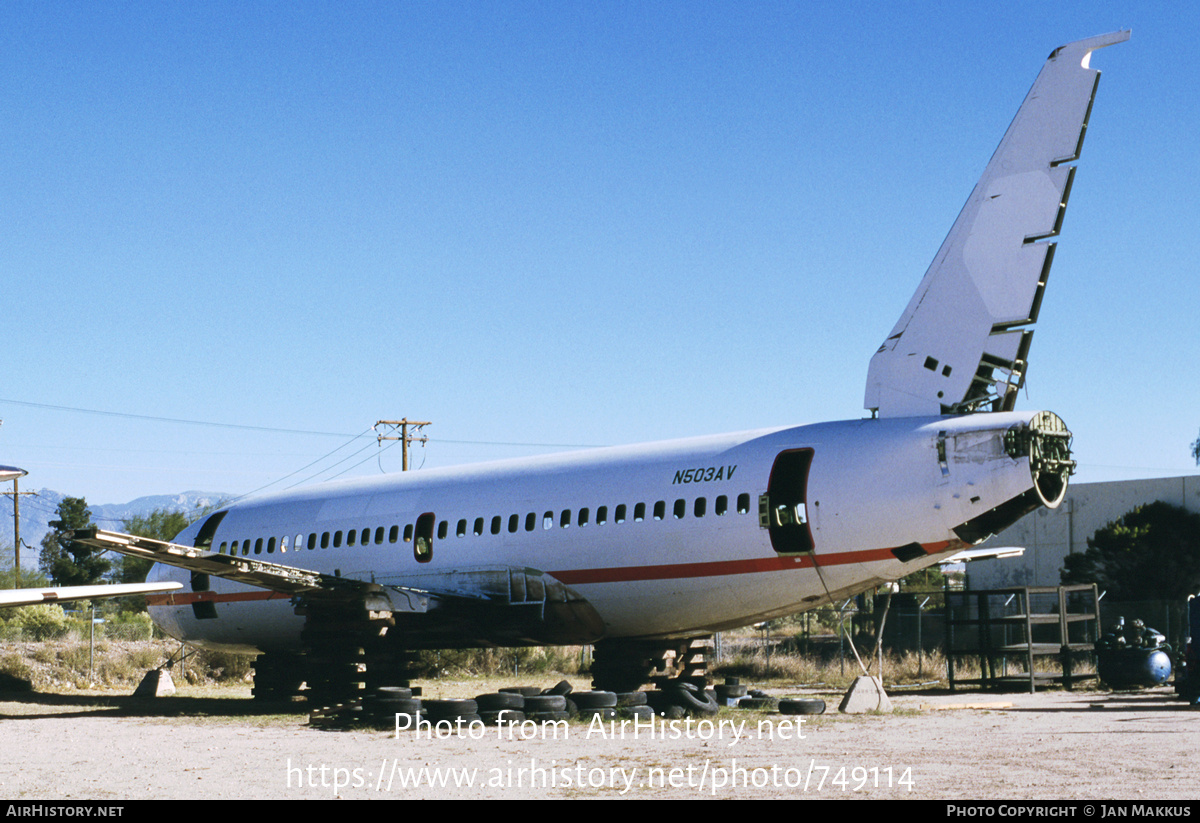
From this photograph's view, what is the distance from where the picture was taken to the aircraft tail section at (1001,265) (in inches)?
683

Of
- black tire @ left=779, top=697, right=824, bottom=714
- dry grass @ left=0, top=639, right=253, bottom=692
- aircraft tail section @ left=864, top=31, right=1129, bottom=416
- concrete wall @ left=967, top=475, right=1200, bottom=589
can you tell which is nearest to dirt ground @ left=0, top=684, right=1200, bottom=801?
black tire @ left=779, top=697, right=824, bottom=714

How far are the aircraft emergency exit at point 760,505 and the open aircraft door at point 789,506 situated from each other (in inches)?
0.9

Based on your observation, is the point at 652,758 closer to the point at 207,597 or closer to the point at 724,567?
the point at 724,567

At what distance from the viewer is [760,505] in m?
18.1

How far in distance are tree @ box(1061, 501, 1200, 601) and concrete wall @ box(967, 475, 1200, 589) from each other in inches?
64.2

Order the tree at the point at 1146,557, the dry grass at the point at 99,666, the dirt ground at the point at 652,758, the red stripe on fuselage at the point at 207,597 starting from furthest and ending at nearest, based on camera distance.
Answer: the tree at the point at 1146,557 < the dry grass at the point at 99,666 < the red stripe on fuselage at the point at 207,597 < the dirt ground at the point at 652,758

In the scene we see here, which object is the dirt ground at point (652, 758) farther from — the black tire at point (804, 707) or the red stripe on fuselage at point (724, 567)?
the red stripe on fuselage at point (724, 567)

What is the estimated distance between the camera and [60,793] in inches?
423

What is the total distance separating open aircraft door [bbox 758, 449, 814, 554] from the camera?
699 inches

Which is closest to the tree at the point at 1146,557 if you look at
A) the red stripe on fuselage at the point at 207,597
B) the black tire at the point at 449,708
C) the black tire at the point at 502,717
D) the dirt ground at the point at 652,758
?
the dirt ground at the point at 652,758

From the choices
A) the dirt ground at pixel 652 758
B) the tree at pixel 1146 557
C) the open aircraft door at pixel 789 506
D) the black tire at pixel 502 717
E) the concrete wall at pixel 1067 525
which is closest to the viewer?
the dirt ground at pixel 652 758

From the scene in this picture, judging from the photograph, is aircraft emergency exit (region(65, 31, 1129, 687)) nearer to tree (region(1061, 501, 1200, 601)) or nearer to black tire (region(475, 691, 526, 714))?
black tire (region(475, 691, 526, 714))

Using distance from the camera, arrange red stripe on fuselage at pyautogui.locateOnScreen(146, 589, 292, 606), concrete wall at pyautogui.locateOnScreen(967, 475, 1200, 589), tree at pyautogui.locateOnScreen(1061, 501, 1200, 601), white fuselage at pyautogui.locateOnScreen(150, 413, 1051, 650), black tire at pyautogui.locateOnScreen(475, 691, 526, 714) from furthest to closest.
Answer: concrete wall at pyautogui.locateOnScreen(967, 475, 1200, 589), tree at pyautogui.locateOnScreen(1061, 501, 1200, 601), red stripe on fuselage at pyautogui.locateOnScreen(146, 589, 292, 606), black tire at pyautogui.locateOnScreen(475, 691, 526, 714), white fuselage at pyautogui.locateOnScreen(150, 413, 1051, 650)

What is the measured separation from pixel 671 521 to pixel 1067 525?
30218 millimetres
